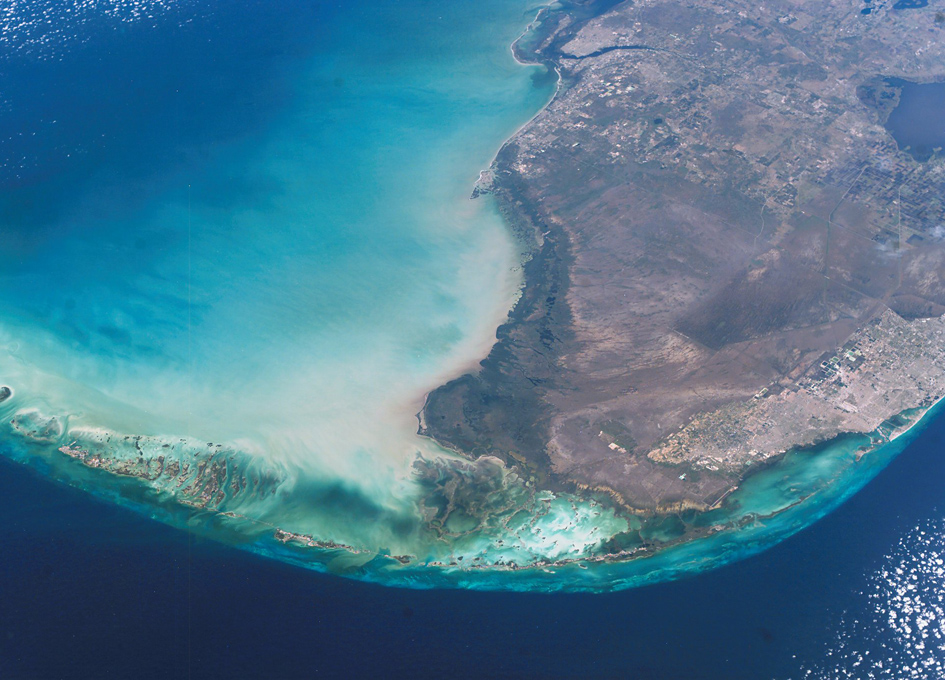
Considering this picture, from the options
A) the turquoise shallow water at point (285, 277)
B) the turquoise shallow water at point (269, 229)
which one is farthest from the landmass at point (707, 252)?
the turquoise shallow water at point (269, 229)

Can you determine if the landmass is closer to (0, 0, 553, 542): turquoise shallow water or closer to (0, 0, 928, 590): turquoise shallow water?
(0, 0, 928, 590): turquoise shallow water

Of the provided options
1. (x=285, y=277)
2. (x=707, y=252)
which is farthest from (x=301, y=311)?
(x=707, y=252)

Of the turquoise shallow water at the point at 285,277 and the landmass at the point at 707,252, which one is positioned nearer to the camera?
the turquoise shallow water at the point at 285,277

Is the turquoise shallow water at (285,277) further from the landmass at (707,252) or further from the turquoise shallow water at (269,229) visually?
the landmass at (707,252)

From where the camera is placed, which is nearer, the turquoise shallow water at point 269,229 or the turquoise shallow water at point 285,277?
the turquoise shallow water at point 285,277
